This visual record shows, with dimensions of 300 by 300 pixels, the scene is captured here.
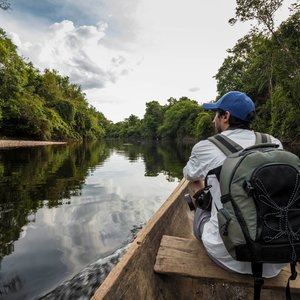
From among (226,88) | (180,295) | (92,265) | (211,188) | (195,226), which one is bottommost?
(92,265)

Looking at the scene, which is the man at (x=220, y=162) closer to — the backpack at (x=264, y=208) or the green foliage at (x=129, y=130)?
the backpack at (x=264, y=208)

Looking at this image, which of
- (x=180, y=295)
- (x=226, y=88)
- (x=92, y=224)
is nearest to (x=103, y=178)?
(x=92, y=224)

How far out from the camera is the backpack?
4.96ft

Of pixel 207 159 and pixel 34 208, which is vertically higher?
pixel 207 159

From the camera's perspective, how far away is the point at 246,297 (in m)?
2.56

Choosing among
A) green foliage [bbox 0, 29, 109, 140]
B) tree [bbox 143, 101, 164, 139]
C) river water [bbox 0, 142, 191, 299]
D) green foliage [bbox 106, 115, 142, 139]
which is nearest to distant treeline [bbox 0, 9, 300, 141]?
green foliage [bbox 0, 29, 109, 140]

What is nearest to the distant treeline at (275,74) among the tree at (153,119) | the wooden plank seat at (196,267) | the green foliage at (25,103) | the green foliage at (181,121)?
the wooden plank seat at (196,267)

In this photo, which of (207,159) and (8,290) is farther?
(8,290)

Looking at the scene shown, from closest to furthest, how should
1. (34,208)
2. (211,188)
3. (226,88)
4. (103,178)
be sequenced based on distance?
(211,188)
(34,208)
(103,178)
(226,88)

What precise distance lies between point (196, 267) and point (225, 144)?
2.98 feet

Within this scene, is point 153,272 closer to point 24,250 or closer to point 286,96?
point 24,250

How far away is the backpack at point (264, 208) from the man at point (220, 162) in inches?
8.5

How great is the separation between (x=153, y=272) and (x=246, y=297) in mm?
1063

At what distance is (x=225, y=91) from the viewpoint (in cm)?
3872
